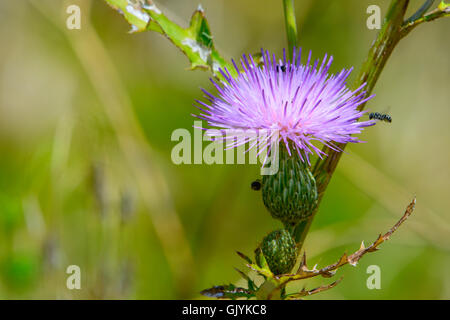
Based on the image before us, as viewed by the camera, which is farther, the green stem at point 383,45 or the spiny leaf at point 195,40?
the spiny leaf at point 195,40

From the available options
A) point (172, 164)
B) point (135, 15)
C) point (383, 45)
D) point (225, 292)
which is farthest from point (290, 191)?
point (172, 164)

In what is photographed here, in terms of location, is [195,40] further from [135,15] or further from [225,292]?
[225,292]

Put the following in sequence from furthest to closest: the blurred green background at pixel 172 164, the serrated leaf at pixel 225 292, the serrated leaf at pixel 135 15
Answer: the blurred green background at pixel 172 164 < the serrated leaf at pixel 135 15 < the serrated leaf at pixel 225 292

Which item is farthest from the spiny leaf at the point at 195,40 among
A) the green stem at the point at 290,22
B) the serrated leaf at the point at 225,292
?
the serrated leaf at the point at 225,292

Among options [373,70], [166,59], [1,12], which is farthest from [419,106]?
[1,12]

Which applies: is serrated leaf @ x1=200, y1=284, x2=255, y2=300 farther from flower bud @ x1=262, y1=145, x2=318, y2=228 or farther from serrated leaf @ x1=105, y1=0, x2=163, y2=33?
serrated leaf @ x1=105, y1=0, x2=163, y2=33

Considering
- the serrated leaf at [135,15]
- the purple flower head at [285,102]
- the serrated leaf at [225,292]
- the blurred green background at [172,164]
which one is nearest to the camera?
the serrated leaf at [225,292]

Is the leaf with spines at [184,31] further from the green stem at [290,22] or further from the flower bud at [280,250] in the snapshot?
the flower bud at [280,250]

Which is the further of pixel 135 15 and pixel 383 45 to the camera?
pixel 135 15
